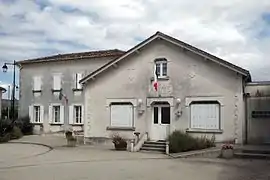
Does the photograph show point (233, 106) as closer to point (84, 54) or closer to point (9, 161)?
point (9, 161)

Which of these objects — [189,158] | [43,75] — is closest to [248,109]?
[189,158]

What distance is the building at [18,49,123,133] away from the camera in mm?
31344

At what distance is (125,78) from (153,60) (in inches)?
82.6

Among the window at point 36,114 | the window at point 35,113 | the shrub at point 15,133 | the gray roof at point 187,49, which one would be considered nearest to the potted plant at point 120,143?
the gray roof at point 187,49

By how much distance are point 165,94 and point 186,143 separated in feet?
12.1

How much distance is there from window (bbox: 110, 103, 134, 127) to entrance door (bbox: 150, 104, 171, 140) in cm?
143

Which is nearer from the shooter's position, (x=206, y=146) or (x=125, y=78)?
(x=206, y=146)

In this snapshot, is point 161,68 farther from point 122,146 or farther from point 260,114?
point 260,114

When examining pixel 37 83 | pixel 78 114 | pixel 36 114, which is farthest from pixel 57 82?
pixel 36 114

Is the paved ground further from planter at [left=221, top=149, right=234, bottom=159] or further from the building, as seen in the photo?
the building

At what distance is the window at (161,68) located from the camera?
22.5 m

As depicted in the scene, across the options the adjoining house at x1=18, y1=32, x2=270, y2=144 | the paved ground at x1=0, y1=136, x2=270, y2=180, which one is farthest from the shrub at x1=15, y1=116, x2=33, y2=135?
the paved ground at x1=0, y1=136, x2=270, y2=180

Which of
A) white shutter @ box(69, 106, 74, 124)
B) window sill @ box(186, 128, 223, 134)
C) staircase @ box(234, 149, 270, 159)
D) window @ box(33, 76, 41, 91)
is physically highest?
window @ box(33, 76, 41, 91)

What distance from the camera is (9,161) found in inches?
648
